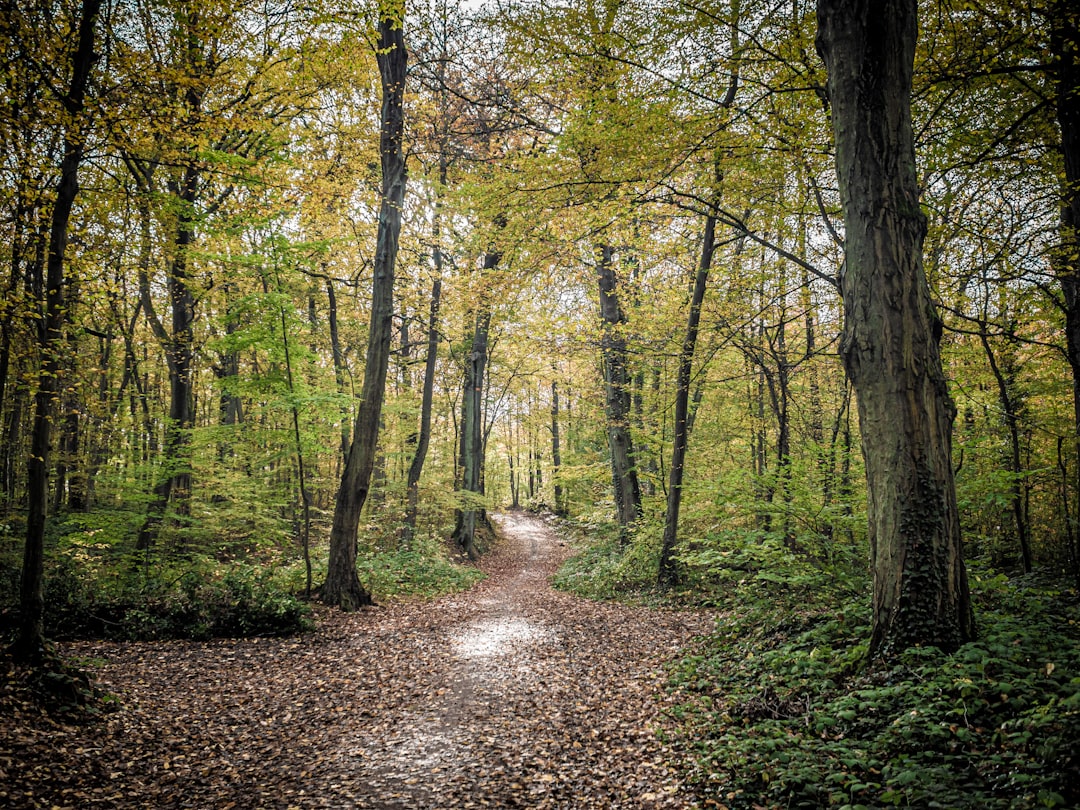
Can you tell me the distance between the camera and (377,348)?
404 inches

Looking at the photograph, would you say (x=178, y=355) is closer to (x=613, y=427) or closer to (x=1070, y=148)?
(x=613, y=427)

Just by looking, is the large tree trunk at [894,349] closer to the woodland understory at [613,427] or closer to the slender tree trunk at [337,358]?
the woodland understory at [613,427]

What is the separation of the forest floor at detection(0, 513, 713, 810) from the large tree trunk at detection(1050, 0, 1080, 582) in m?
5.81

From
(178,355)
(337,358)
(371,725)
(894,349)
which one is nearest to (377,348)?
(178,355)

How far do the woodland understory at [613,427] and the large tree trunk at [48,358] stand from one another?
0.04 meters

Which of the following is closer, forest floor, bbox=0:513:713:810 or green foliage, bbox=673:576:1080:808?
green foliage, bbox=673:576:1080:808

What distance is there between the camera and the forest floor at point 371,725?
3822mm

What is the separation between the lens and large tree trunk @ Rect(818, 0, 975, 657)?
4043mm

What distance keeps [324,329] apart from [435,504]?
28.5 ft

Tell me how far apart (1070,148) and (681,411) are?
6057 mm

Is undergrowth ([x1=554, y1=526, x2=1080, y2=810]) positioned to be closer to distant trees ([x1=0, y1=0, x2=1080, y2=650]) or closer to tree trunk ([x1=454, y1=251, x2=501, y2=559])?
distant trees ([x1=0, y1=0, x2=1080, y2=650])

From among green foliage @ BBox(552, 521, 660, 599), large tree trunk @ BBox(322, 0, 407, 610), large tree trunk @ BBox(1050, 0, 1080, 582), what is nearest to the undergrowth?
large tree trunk @ BBox(1050, 0, 1080, 582)

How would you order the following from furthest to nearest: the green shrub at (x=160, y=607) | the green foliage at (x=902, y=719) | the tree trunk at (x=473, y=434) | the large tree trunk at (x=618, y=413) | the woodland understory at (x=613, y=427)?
the tree trunk at (x=473, y=434)
the large tree trunk at (x=618, y=413)
the green shrub at (x=160, y=607)
the woodland understory at (x=613, y=427)
the green foliage at (x=902, y=719)

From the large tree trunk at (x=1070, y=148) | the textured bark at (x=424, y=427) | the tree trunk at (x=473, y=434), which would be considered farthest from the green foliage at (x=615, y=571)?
the large tree trunk at (x=1070, y=148)
